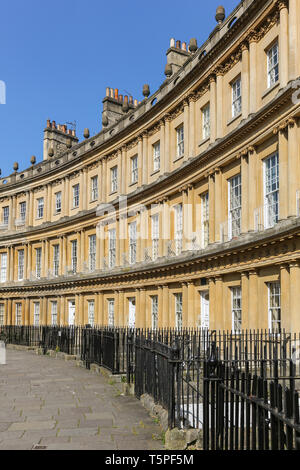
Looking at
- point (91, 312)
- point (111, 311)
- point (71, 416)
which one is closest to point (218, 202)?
point (71, 416)

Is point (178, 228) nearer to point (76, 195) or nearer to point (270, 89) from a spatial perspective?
point (270, 89)

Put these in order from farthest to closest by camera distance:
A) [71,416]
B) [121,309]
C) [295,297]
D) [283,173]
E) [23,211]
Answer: [23,211], [121,309], [283,173], [295,297], [71,416]

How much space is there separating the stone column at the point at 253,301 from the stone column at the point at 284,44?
5.67 meters

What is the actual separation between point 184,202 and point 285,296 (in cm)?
867

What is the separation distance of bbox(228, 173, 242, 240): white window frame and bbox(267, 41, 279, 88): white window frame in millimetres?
3345

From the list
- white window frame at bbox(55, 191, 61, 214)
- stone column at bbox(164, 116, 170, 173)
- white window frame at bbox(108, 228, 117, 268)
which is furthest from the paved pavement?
white window frame at bbox(55, 191, 61, 214)

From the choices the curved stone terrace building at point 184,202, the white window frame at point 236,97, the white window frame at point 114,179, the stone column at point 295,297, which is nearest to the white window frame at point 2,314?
the curved stone terrace building at point 184,202

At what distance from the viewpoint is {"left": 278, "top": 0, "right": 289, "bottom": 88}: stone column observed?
48.2 feet

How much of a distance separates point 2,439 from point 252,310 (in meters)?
9.93

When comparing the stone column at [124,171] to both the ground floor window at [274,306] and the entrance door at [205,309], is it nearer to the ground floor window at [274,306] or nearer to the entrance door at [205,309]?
the entrance door at [205,309]

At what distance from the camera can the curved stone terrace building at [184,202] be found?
15.1 metres

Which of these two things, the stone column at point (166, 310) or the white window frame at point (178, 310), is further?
the stone column at point (166, 310)

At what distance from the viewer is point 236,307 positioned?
17.5m
